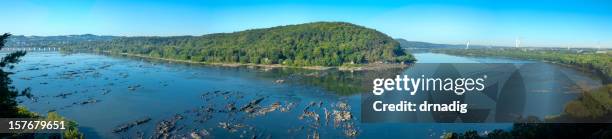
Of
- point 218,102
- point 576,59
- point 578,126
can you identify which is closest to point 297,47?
point 576,59

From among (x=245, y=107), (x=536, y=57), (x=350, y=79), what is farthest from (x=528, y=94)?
(x=536, y=57)

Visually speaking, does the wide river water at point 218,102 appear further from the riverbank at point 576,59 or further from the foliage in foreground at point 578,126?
the foliage in foreground at point 578,126

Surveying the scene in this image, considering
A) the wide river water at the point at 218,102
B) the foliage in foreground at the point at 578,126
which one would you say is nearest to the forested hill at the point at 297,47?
the wide river water at the point at 218,102

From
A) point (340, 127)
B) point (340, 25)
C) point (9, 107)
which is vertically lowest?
point (340, 127)

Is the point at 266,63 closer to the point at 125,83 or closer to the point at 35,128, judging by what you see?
the point at 125,83

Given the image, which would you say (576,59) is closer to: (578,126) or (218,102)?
(218,102)
